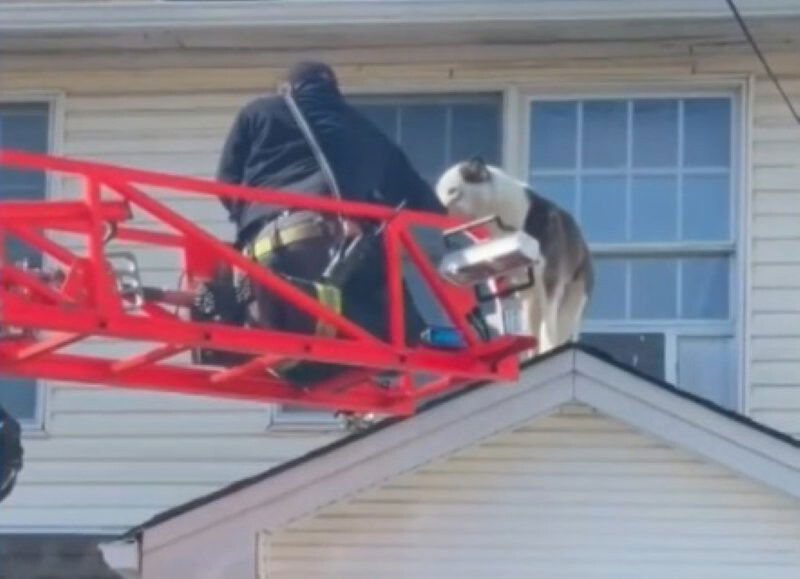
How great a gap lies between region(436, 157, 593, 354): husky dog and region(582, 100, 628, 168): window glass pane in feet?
3.90

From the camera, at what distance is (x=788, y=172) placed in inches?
522

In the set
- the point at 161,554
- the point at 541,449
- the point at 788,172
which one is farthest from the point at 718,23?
the point at 161,554

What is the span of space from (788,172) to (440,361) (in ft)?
14.9

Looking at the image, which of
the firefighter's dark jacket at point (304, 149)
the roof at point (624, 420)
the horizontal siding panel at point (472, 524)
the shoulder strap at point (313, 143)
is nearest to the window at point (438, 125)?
the roof at point (624, 420)

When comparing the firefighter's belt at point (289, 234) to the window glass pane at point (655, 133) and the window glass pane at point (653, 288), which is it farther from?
the window glass pane at point (655, 133)

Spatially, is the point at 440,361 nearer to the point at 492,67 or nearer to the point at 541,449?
the point at 541,449

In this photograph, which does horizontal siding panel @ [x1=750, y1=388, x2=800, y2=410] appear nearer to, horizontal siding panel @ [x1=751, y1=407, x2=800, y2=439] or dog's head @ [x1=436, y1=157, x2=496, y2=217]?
horizontal siding panel @ [x1=751, y1=407, x2=800, y2=439]

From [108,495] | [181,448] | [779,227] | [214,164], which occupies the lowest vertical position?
[108,495]

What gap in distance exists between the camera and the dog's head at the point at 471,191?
37.8 feet

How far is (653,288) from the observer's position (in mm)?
13352

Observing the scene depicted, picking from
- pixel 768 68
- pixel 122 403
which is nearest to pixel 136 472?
pixel 122 403

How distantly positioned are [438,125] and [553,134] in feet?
2.08

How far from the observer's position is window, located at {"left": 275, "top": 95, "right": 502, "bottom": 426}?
44.9 feet

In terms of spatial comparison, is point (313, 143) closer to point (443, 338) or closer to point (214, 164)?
point (443, 338)
